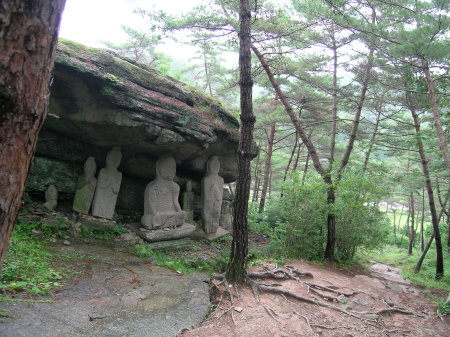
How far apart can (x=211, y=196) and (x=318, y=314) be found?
6.05m

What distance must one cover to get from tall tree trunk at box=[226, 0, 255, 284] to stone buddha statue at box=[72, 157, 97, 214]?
186 inches

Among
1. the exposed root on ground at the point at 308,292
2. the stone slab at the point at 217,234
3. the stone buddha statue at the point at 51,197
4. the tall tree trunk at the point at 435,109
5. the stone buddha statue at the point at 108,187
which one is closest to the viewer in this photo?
the exposed root on ground at the point at 308,292

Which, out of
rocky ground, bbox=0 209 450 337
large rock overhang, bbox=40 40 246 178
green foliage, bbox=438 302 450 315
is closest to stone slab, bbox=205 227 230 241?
large rock overhang, bbox=40 40 246 178

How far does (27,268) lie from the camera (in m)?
4.54

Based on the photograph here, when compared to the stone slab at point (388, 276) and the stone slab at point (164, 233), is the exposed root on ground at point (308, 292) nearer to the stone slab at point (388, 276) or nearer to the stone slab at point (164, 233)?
the stone slab at point (388, 276)

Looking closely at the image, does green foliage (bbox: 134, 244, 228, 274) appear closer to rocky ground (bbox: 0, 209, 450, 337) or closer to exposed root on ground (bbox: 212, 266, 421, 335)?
rocky ground (bbox: 0, 209, 450, 337)

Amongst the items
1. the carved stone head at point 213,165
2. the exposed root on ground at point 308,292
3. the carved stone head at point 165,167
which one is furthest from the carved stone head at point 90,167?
the exposed root on ground at point 308,292

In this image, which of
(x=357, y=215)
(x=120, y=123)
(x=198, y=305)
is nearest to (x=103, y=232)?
(x=120, y=123)

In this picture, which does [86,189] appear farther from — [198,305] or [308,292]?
[308,292]

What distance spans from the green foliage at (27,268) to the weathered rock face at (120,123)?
2540 millimetres

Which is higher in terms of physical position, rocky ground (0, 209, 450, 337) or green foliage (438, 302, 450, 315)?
green foliage (438, 302, 450, 315)

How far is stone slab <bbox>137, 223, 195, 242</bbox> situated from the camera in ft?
26.3

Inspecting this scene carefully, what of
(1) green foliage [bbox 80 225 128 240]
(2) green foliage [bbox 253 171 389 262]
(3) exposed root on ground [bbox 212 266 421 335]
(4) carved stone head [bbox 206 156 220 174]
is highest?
(4) carved stone head [bbox 206 156 220 174]

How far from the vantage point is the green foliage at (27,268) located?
397 cm
